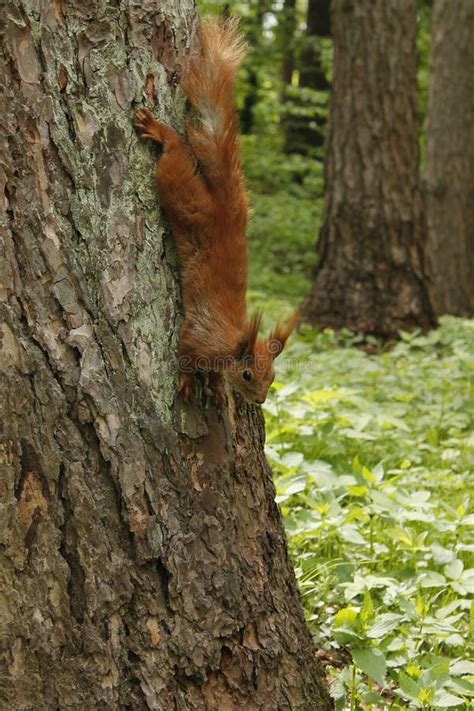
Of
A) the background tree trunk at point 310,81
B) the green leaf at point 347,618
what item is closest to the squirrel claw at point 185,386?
the green leaf at point 347,618

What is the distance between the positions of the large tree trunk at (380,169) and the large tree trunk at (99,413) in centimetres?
394

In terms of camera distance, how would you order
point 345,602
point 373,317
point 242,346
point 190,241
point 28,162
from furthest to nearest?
point 373,317 < point 345,602 < point 242,346 < point 190,241 < point 28,162

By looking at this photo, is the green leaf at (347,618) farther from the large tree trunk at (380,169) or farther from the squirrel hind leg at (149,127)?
the large tree trunk at (380,169)

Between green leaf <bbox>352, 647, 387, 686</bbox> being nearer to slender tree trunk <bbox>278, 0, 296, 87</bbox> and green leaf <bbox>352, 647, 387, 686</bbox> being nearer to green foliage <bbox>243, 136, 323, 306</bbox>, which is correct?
green foliage <bbox>243, 136, 323, 306</bbox>

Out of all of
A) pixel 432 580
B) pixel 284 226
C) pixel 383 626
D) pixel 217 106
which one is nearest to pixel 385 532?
pixel 432 580

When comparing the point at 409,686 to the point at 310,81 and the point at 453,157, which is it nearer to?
the point at 453,157

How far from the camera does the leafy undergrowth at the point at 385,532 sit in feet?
6.53

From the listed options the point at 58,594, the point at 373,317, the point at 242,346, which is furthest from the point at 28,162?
the point at 373,317

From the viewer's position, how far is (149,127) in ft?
5.42

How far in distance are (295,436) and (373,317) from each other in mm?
2476

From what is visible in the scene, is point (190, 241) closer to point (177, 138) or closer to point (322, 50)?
point (177, 138)

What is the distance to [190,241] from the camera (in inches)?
69.4

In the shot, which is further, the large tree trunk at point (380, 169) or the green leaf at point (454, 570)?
the large tree trunk at point (380, 169)

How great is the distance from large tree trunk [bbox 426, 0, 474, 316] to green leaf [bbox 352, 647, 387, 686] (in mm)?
5559
